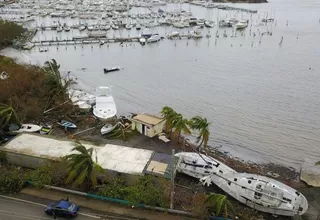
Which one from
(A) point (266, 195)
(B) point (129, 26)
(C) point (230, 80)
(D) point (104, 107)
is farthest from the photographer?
(B) point (129, 26)

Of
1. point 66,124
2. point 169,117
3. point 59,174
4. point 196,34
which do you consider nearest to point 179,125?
point 169,117

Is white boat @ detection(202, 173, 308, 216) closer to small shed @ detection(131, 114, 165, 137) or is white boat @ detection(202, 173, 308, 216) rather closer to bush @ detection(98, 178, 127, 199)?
bush @ detection(98, 178, 127, 199)

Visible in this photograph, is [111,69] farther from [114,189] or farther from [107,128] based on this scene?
[114,189]

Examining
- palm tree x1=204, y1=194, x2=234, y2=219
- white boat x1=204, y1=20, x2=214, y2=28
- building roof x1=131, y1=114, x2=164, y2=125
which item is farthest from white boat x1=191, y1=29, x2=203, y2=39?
palm tree x1=204, y1=194, x2=234, y2=219

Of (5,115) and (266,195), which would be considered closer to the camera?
(266,195)

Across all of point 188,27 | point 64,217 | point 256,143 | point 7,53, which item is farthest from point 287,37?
point 64,217

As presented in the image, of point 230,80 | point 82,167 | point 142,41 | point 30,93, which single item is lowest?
point 230,80
